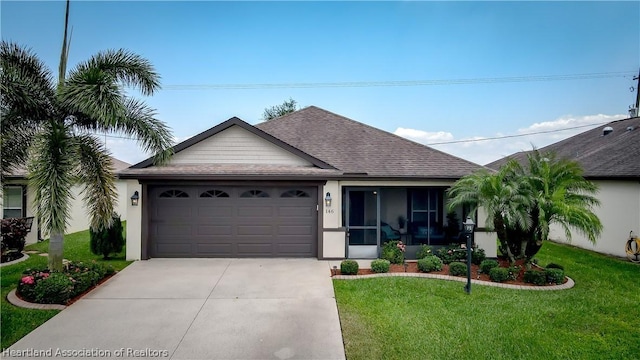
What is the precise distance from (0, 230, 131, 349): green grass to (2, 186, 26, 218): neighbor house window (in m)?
1.41

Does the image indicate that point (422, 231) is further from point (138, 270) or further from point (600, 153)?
point (600, 153)

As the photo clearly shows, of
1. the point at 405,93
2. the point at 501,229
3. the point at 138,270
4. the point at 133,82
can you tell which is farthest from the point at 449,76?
the point at 138,270

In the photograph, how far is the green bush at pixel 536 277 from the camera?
7613 millimetres

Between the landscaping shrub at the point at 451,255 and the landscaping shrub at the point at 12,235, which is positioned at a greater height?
the landscaping shrub at the point at 12,235

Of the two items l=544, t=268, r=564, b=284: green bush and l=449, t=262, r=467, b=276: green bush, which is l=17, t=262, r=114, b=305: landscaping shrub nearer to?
l=449, t=262, r=467, b=276: green bush

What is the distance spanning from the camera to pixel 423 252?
9789 mm

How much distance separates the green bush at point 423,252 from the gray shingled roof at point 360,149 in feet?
7.02

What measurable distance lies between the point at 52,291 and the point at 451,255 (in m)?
9.35

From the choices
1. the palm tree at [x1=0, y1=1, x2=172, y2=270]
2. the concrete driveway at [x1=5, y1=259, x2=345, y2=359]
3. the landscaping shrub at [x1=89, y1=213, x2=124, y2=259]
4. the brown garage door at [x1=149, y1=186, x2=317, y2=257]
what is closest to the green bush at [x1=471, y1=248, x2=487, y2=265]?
the concrete driveway at [x1=5, y1=259, x2=345, y2=359]

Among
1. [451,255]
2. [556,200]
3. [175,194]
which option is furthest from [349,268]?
[175,194]

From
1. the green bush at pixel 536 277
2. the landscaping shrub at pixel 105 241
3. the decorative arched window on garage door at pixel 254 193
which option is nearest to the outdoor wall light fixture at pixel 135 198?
the landscaping shrub at pixel 105 241

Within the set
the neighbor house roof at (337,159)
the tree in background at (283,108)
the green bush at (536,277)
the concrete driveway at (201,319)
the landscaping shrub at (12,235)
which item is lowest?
the concrete driveway at (201,319)

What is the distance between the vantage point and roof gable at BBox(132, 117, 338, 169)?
10.4m

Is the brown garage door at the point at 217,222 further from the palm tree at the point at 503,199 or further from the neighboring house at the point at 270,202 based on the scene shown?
the palm tree at the point at 503,199
